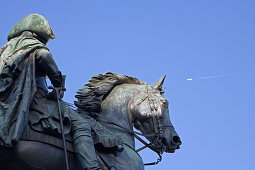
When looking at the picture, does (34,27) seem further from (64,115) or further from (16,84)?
(64,115)

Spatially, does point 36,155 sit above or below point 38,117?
below

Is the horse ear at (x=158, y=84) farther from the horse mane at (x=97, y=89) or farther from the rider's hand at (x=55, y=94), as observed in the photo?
the rider's hand at (x=55, y=94)

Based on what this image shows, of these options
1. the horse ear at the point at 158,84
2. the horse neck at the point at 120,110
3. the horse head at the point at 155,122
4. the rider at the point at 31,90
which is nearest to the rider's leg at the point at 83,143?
the rider at the point at 31,90

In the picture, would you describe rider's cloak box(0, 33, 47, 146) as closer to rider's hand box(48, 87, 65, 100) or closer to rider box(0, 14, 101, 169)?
rider box(0, 14, 101, 169)

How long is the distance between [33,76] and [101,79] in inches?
73.0

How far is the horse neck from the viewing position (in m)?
9.10

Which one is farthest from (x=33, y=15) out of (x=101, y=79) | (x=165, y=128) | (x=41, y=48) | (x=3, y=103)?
(x=165, y=128)

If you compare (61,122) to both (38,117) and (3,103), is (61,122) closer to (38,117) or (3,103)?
(38,117)

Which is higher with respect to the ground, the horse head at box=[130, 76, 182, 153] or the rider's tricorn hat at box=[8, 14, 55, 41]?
the rider's tricorn hat at box=[8, 14, 55, 41]

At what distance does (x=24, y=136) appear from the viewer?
7613 mm

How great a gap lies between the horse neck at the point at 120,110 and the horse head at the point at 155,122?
0.15 metres

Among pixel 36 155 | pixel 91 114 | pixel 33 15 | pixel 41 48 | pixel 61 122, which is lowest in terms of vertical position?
pixel 36 155

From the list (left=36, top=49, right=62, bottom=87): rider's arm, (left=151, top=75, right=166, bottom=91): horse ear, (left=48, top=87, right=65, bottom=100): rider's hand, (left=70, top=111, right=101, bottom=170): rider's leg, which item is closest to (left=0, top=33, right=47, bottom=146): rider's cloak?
(left=36, top=49, right=62, bottom=87): rider's arm

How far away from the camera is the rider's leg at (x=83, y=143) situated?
25.2ft
